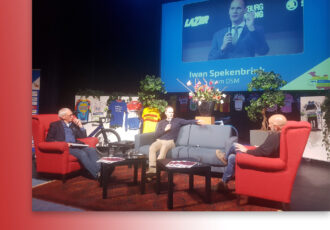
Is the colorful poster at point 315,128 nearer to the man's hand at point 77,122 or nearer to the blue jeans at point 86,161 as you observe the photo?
the blue jeans at point 86,161

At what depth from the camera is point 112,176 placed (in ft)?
11.8

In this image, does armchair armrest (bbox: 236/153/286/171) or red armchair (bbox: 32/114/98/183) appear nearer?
armchair armrest (bbox: 236/153/286/171)

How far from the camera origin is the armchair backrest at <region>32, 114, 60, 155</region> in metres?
3.14

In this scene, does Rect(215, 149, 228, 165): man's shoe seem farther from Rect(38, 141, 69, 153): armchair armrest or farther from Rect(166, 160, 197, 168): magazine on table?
Rect(38, 141, 69, 153): armchair armrest

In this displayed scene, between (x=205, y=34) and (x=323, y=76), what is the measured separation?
77.0 inches

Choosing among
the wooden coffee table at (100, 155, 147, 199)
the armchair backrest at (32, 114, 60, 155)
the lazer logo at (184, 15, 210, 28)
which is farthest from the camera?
the lazer logo at (184, 15, 210, 28)

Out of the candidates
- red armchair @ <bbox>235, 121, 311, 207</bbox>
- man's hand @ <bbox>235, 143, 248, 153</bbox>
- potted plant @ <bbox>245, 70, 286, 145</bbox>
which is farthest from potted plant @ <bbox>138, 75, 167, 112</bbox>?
red armchair @ <bbox>235, 121, 311, 207</bbox>

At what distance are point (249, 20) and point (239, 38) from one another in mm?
312

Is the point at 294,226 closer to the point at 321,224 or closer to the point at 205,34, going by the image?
the point at 321,224

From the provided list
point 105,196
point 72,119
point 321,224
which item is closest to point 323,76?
point 321,224

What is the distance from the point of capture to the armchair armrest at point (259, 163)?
251 centimetres

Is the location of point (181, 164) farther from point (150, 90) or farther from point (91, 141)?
point (150, 90)

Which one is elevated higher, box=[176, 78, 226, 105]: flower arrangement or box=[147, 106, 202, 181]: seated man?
box=[176, 78, 226, 105]: flower arrangement

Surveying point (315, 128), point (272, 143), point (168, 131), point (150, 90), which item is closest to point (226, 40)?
point (150, 90)
